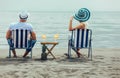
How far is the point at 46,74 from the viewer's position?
32.8ft

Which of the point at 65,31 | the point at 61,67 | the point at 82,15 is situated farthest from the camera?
the point at 65,31

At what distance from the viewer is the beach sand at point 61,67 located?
32.7ft

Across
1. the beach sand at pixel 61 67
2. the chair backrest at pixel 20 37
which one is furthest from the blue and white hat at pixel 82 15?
the chair backrest at pixel 20 37

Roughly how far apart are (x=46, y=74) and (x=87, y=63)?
7.09ft

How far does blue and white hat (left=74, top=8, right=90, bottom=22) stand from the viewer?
1327cm

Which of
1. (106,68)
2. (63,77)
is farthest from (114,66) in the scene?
(63,77)

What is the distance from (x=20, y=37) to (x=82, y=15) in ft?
6.93

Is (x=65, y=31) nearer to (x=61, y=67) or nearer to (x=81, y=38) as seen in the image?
(x=81, y=38)

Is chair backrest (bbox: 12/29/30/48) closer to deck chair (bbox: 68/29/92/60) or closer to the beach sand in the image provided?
the beach sand

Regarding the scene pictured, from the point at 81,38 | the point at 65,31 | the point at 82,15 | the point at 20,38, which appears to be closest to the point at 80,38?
the point at 81,38

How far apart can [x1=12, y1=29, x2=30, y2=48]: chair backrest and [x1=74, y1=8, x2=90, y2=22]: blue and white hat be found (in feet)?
5.55

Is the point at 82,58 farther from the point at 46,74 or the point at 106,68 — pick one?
the point at 46,74

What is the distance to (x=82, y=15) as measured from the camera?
43.8 feet

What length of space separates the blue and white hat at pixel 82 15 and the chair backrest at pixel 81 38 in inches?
21.5
